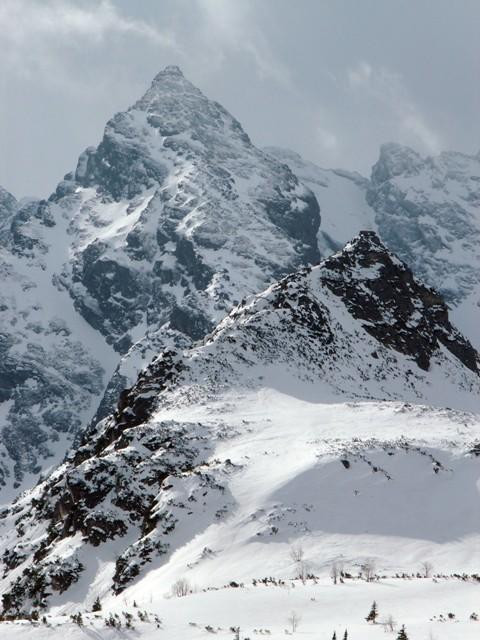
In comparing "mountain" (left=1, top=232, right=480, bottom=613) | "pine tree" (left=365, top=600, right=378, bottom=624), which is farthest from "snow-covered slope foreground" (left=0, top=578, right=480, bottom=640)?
"mountain" (left=1, top=232, right=480, bottom=613)

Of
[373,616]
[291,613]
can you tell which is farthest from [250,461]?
[373,616]

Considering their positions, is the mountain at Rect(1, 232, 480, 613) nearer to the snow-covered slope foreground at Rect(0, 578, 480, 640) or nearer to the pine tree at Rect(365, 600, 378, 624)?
the snow-covered slope foreground at Rect(0, 578, 480, 640)

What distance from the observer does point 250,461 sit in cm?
5453

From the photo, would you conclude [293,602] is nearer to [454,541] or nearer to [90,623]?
[90,623]

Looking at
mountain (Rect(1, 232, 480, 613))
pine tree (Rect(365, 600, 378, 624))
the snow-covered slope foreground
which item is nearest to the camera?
the snow-covered slope foreground

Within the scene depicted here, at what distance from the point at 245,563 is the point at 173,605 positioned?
15064 millimetres

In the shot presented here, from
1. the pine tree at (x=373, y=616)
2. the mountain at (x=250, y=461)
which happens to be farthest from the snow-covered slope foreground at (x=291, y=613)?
the mountain at (x=250, y=461)

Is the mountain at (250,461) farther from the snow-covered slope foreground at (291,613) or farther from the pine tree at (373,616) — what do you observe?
the pine tree at (373,616)

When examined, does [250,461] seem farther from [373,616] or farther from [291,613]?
[373,616]

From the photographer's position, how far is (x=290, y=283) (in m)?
104

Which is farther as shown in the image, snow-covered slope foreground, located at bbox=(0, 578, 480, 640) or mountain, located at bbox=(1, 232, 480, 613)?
mountain, located at bbox=(1, 232, 480, 613)

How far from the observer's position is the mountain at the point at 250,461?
45.7 m

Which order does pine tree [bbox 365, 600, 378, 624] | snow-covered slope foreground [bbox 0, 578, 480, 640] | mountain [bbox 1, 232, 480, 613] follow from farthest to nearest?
mountain [bbox 1, 232, 480, 613] → pine tree [bbox 365, 600, 378, 624] → snow-covered slope foreground [bbox 0, 578, 480, 640]

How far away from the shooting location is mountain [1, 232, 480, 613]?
45719mm
